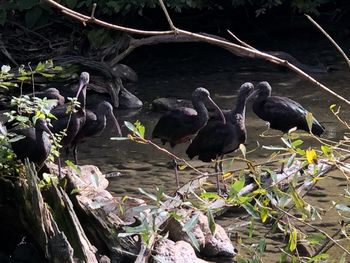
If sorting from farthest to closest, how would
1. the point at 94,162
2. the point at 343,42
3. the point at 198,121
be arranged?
the point at 343,42 < the point at 94,162 < the point at 198,121

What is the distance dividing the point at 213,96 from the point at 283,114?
4090 millimetres

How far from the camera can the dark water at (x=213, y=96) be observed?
8.29 m

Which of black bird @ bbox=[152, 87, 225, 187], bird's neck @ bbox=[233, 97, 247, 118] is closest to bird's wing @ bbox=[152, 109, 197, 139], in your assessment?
black bird @ bbox=[152, 87, 225, 187]

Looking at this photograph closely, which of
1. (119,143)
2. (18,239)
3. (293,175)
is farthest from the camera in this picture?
(119,143)

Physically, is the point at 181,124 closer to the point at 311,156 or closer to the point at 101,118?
the point at 101,118

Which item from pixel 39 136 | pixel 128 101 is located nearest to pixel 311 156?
pixel 39 136

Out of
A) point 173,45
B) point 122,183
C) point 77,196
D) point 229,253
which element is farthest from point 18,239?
point 173,45

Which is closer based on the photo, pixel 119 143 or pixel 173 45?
pixel 119 143

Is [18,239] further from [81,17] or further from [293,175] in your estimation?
[81,17]

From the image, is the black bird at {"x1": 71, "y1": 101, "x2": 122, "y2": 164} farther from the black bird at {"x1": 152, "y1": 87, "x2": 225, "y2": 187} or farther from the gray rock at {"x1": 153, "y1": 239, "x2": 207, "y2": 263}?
the gray rock at {"x1": 153, "y1": 239, "x2": 207, "y2": 263}

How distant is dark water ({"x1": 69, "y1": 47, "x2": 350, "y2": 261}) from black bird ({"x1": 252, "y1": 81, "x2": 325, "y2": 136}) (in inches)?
20.2

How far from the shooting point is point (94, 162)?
31.0 ft

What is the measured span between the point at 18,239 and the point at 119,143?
14.2 ft

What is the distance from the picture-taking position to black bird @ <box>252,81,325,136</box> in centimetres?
866
